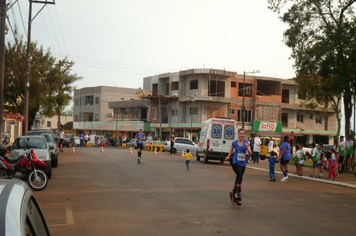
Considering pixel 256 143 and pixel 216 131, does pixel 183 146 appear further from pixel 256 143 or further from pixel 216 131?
pixel 216 131

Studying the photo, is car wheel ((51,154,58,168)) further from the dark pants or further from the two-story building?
the two-story building

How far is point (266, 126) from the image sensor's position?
219 feet

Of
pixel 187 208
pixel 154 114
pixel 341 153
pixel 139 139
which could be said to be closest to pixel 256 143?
pixel 341 153

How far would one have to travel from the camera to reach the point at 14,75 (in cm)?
3503

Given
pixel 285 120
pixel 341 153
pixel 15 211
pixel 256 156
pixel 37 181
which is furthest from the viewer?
pixel 285 120

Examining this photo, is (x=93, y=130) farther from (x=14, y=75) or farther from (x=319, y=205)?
(x=319, y=205)

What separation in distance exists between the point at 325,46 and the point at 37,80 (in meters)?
21.9

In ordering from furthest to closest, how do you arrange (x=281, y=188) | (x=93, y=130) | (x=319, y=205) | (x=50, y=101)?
(x=93, y=130), (x=50, y=101), (x=281, y=188), (x=319, y=205)

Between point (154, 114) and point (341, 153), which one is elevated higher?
point (154, 114)

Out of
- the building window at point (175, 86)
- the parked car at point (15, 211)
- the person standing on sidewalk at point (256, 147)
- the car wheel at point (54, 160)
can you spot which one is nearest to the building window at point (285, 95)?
the building window at point (175, 86)

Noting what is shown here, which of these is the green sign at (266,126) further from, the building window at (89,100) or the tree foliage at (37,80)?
the building window at (89,100)

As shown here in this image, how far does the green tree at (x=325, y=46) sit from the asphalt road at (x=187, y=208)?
22.7 ft

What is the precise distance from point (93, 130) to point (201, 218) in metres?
84.1

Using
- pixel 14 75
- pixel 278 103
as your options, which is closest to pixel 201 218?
pixel 14 75
